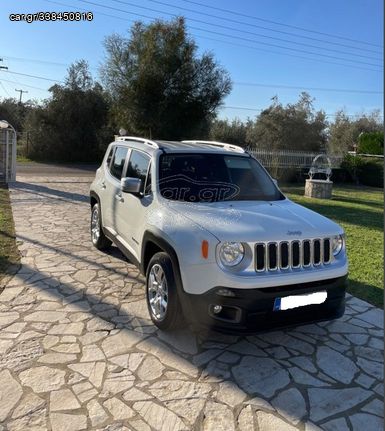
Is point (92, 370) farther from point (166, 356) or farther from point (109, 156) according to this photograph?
point (109, 156)

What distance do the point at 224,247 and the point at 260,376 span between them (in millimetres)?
1077

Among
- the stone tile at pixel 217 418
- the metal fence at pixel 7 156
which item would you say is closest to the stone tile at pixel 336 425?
the stone tile at pixel 217 418

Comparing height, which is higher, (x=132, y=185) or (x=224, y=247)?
(x=132, y=185)

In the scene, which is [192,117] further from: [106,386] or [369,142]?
[106,386]

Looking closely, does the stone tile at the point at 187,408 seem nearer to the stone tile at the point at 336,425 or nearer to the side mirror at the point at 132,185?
the stone tile at the point at 336,425

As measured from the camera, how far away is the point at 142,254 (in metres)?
4.07

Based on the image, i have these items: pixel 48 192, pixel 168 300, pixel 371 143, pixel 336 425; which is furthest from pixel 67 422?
pixel 371 143

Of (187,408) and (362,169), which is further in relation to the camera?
(362,169)

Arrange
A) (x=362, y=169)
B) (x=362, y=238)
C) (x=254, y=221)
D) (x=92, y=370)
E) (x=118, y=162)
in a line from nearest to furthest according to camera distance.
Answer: (x=92, y=370) → (x=254, y=221) → (x=118, y=162) → (x=362, y=238) → (x=362, y=169)

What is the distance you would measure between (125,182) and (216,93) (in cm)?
1931

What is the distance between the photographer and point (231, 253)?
3.17 meters

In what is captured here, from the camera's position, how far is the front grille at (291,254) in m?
3.17

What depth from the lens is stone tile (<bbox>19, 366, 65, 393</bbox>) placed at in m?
2.88

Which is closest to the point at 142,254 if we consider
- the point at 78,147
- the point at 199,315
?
the point at 199,315
